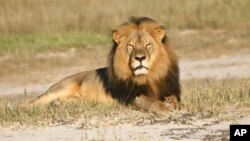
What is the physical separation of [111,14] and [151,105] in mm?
10850

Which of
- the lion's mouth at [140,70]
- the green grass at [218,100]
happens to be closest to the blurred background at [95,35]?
the green grass at [218,100]

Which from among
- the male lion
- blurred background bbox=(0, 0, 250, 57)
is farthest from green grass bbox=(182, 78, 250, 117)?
blurred background bbox=(0, 0, 250, 57)

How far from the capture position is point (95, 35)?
17.5m

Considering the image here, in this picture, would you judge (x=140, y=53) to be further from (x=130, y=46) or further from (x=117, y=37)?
(x=117, y=37)

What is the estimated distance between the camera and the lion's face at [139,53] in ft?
26.6

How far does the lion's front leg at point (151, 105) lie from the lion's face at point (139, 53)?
182 millimetres

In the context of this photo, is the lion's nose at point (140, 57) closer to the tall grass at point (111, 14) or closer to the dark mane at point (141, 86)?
the dark mane at point (141, 86)

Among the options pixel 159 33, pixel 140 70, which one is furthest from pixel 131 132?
pixel 159 33

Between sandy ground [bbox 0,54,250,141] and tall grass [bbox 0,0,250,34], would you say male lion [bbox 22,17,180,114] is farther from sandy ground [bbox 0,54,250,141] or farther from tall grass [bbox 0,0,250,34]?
tall grass [bbox 0,0,250,34]

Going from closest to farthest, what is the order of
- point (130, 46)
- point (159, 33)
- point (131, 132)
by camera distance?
1. point (131, 132)
2. point (130, 46)
3. point (159, 33)

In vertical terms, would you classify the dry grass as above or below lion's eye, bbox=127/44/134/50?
below

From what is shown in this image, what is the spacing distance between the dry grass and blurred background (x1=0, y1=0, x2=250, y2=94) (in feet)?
15.1

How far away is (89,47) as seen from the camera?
54.3 ft

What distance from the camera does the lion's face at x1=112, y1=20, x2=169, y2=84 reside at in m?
8.09
